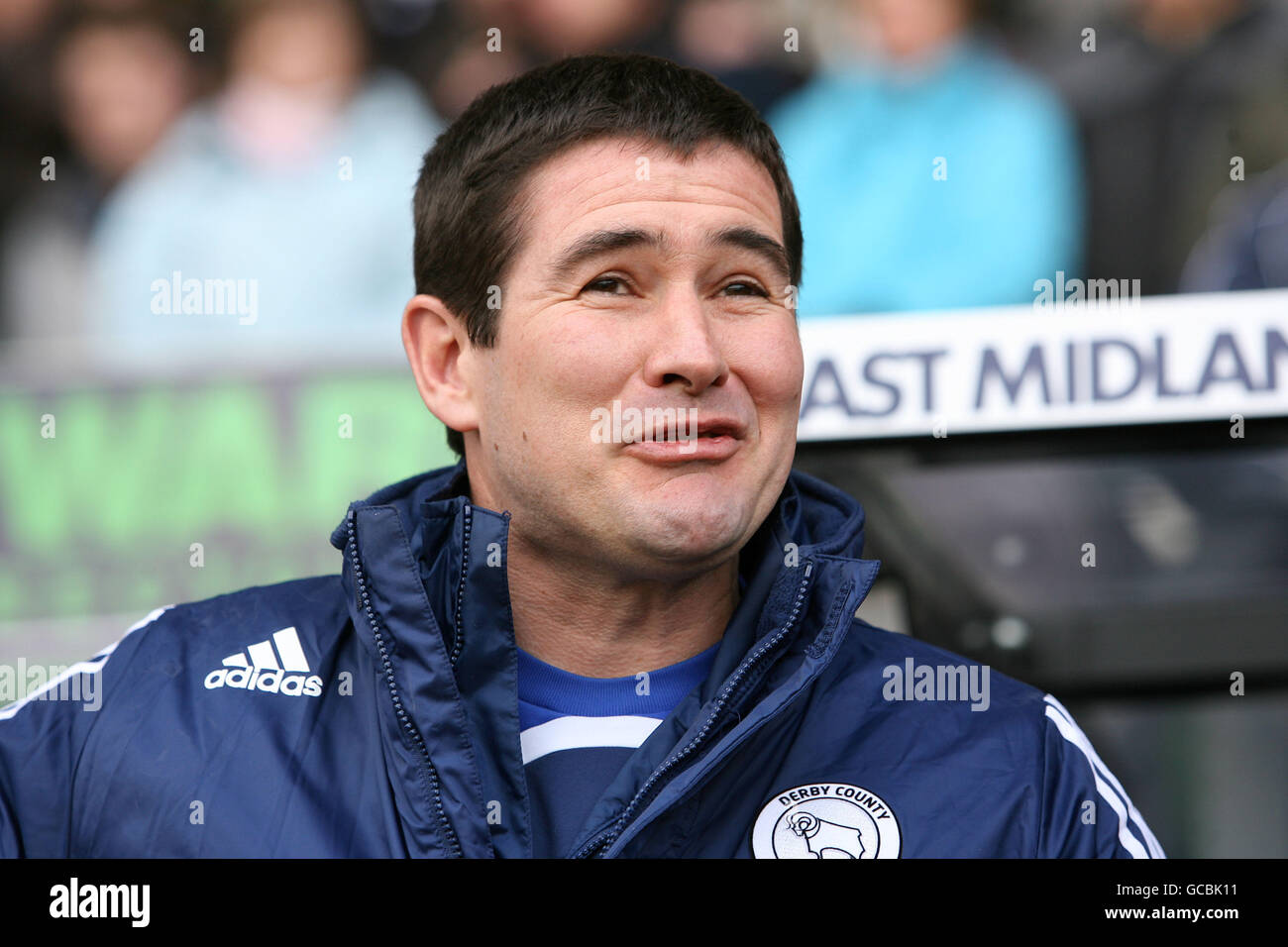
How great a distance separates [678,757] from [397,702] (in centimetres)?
27

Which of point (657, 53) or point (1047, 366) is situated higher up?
point (657, 53)

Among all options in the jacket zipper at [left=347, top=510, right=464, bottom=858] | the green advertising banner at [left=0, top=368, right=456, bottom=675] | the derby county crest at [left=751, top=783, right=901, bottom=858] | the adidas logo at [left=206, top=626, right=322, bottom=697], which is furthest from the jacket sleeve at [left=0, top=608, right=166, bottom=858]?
the green advertising banner at [left=0, top=368, right=456, bottom=675]

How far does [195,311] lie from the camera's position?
2.53m

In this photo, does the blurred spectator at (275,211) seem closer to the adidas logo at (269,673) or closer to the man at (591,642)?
the man at (591,642)

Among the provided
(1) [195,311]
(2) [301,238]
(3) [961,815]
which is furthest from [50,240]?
(3) [961,815]

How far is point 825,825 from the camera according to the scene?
1296mm

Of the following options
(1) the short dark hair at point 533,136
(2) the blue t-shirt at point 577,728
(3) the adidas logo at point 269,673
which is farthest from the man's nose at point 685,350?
(3) the adidas logo at point 269,673

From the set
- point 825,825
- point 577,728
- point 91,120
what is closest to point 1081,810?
point 825,825

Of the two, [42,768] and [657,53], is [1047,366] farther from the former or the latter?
[42,768]

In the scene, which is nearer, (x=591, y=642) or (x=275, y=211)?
(x=591, y=642)

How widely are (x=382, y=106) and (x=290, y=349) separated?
19.6 inches
